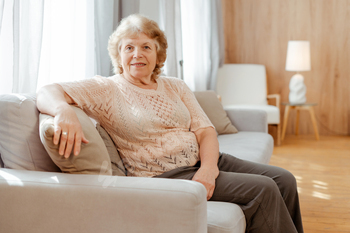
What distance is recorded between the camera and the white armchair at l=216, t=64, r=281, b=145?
4.60m

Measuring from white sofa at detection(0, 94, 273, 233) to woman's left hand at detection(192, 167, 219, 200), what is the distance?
0.30 feet

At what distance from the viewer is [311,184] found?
276 centimetres

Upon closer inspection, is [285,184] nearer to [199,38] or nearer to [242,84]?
[199,38]

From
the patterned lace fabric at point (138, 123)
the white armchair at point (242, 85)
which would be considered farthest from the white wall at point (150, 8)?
the white armchair at point (242, 85)

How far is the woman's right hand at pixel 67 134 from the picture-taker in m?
1.07

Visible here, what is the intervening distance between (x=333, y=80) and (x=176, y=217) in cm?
437

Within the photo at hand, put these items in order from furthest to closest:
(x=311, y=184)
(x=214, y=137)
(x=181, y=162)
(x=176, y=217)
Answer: (x=311, y=184) → (x=214, y=137) → (x=181, y=162) → (x=176, y=217)

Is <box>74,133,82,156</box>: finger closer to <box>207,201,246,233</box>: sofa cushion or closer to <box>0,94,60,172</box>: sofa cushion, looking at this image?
<box>0,94,60,172</box>: sofa cushion

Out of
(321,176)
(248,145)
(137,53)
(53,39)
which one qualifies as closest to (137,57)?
(137,53)

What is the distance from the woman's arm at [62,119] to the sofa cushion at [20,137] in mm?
59

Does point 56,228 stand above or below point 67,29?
below

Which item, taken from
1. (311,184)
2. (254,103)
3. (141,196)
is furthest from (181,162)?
(254,103)

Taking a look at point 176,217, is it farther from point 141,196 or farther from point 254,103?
point 254,103

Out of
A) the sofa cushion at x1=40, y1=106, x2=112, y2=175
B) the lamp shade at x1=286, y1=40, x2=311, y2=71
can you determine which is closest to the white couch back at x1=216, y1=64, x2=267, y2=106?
the lamp shade at x1=286, y1=40, x2=311, y2=71
